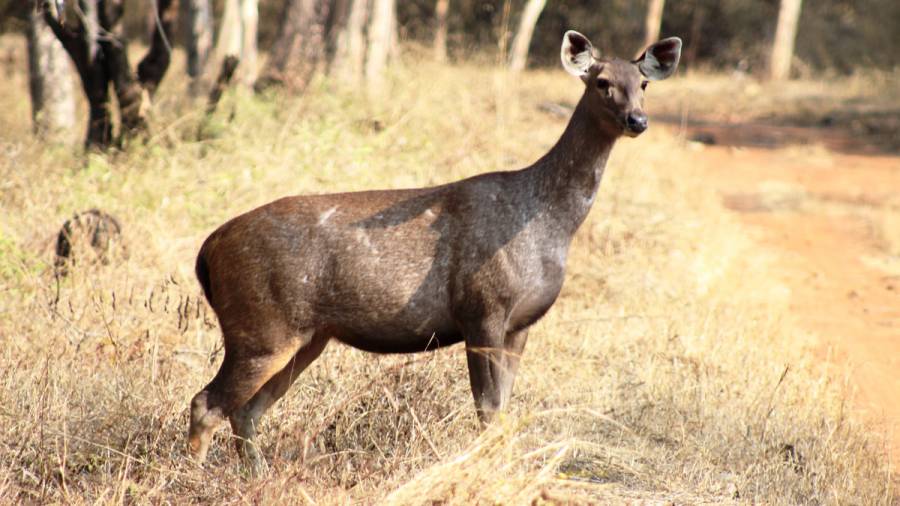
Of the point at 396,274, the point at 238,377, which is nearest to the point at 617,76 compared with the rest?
the point at 396,274

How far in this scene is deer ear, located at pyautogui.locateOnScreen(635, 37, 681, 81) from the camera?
5727 mm

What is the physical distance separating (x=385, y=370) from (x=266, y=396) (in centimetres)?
60

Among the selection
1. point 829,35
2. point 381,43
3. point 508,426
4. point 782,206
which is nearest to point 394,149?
point 381,43

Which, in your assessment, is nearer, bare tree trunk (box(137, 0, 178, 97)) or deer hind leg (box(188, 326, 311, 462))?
deer hind leg (box(188, 326, 311, 462))

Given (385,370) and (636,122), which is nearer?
(636,122)

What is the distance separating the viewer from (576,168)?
18.6 ft

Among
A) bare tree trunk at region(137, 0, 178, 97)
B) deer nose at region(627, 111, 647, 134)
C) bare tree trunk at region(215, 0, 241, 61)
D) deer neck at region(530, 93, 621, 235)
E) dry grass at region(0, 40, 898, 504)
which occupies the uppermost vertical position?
deer nose at region(627, 111, 647, 134)

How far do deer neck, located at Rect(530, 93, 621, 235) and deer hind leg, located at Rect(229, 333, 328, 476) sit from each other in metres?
1.32

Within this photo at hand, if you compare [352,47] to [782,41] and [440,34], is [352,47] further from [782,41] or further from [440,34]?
[782,41]

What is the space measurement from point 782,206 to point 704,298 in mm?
5079

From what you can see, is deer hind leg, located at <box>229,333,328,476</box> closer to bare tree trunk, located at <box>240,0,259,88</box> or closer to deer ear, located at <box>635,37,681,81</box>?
deer ear, located at <box>635,37,681,81</box>

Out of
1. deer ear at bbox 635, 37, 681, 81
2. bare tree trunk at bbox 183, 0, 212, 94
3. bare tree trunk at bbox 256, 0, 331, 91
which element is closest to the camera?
deer ear at bbox 635, 37, 681, 81

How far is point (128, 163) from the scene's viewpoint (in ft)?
32.4

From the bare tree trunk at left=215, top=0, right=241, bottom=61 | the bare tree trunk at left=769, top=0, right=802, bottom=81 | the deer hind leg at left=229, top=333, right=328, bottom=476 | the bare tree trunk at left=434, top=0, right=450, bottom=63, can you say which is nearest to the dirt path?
the deer hind leg at left=229, top=333, right=328, bottom=476
